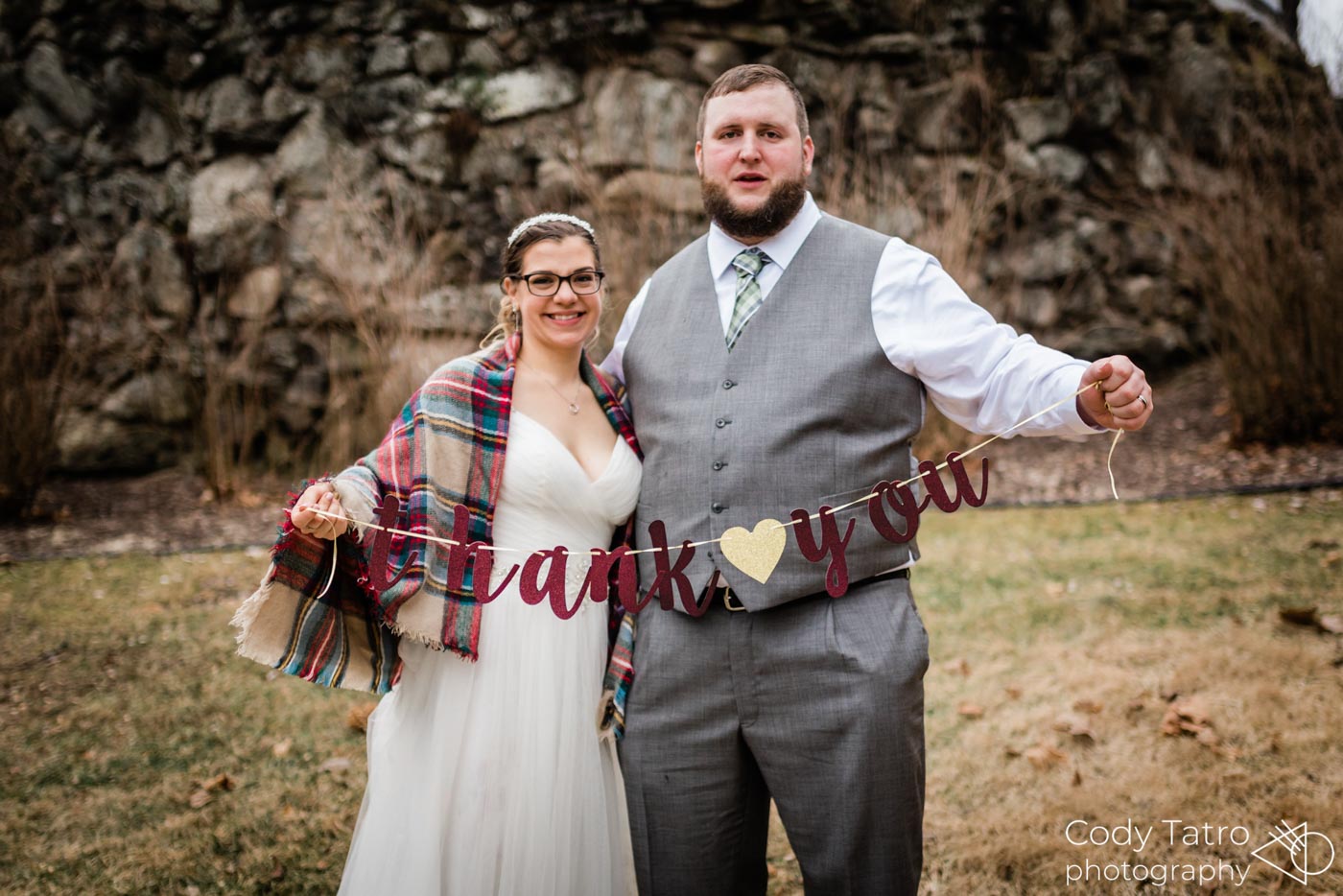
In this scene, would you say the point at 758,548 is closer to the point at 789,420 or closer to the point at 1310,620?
the point at 789,420

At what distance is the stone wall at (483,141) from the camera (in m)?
7.25

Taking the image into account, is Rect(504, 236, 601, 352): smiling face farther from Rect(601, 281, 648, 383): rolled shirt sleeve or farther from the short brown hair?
the short brown hair

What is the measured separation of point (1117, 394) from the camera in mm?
1784

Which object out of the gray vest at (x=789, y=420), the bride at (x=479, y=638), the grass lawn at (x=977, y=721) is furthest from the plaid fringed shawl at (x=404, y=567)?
the grass lawn at (x=977, y=721)

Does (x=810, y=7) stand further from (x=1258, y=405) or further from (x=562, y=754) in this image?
(x=562, y=754)

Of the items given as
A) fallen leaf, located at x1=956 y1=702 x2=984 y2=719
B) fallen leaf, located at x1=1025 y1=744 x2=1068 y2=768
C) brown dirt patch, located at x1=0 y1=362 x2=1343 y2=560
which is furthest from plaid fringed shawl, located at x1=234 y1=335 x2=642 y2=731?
brown dirt patch, located at x1=0 y1=362 x2=1343 y2=560

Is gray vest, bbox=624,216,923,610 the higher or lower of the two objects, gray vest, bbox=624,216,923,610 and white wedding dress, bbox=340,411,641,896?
the higher

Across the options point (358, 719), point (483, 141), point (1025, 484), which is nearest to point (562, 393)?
point (358, 719)

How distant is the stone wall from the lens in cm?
725

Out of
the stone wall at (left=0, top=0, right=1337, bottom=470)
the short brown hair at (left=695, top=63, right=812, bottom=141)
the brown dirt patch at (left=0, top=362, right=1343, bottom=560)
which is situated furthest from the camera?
the stone wall at (left=0, top=0, right=1337, bottom=470)

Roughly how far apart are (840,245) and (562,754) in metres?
1.31

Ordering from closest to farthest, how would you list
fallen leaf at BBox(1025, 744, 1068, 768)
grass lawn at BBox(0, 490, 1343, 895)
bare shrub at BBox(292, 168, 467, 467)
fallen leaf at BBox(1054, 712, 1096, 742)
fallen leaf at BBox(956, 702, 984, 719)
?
grass lawn at BBox(0, 490, 1343, 895)
fallen leaf at BBox(1025, 744, 1068, 768)
fallen leaf at BBox(1054, 712, 1096, 742)
fallen leaf at BBox(956, 702, 984, 719)
bare shrub at BBox(292, 168, 467, 467)

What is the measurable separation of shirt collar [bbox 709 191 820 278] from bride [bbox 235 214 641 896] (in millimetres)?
329

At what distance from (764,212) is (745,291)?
180 millimetres
